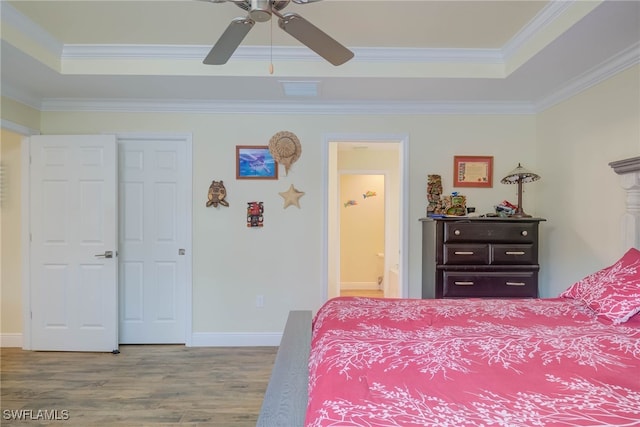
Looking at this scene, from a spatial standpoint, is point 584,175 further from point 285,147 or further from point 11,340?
point 11,340

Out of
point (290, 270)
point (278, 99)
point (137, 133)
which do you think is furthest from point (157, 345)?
point (278, 99)

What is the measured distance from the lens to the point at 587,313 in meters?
1.76

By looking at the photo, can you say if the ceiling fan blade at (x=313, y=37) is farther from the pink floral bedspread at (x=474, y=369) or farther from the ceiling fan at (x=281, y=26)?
the pink floral bedspread at (x=474, y=369)

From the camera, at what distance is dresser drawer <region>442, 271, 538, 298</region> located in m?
2.78

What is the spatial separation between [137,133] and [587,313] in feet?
12.7

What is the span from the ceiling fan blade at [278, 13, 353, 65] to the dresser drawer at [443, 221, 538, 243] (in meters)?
1.74

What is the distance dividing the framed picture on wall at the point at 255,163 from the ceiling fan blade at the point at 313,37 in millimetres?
1634

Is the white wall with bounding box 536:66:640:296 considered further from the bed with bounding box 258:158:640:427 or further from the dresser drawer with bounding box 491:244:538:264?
the bed with bounding box 258:158:640:427

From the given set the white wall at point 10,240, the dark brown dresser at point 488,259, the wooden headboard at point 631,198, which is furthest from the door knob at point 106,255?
the wooden headboard at point 631,198

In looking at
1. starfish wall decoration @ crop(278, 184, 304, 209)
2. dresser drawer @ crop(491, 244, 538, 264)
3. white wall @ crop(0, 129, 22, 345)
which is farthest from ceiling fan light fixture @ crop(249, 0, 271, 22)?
white wall @ crop(0, 129, 22, 345)

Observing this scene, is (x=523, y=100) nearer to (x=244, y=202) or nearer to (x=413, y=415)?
(x=244, y=202)

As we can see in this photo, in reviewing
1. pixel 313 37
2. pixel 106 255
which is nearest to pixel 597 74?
pixel 313 37

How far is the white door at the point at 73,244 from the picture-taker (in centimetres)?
325

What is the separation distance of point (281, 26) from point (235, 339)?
2904mm
